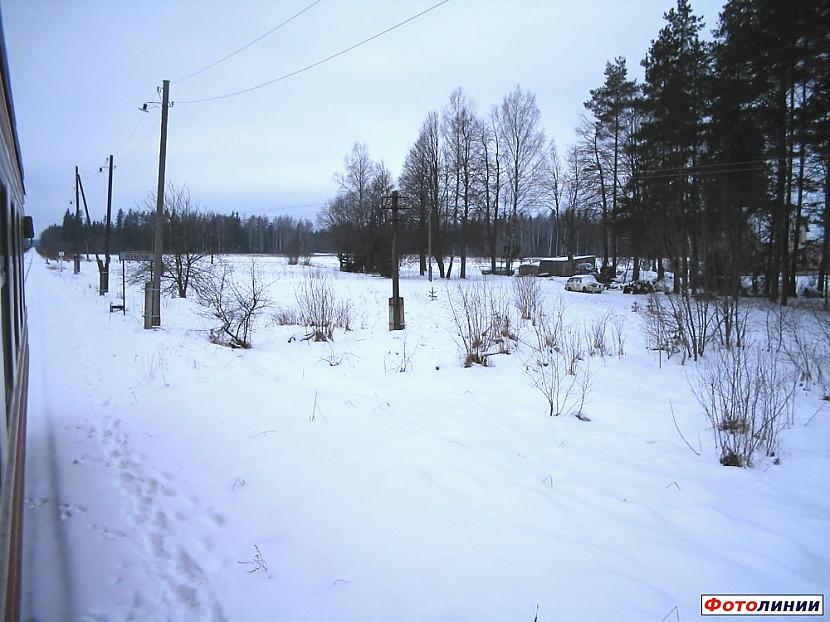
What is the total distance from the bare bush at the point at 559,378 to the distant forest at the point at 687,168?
285 cm

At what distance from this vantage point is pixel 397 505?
3.62 meters

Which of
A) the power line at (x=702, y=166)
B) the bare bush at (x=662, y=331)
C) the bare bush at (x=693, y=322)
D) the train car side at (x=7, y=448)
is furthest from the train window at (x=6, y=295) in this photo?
the power line at (x=702, y=166)

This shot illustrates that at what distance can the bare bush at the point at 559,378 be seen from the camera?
20.3ft

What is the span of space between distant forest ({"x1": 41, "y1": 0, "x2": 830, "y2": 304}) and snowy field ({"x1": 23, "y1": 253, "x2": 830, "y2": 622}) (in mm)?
5881

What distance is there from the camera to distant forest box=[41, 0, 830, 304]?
701 inches

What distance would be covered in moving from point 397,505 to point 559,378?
4.42 metres

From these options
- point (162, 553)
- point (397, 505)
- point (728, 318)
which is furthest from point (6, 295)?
point (728, 318)

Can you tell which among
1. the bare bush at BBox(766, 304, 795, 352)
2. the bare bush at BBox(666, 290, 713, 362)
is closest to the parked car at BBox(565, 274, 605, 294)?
the bare bush at BBox(766, 304, 795, 352)

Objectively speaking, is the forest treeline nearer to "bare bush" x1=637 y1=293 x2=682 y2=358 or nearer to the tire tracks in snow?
"bare bush" x1=637 y1=293 x2=682 y2=358

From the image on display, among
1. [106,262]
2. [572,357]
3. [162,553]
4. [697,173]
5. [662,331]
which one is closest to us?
[162,553]

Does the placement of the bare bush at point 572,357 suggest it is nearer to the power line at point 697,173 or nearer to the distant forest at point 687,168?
the distant forest at point 687,168

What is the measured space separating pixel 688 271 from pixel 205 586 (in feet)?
32.9

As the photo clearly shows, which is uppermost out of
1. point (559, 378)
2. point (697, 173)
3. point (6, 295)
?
point (697, 173)

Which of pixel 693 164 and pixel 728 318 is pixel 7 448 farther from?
pixel 693 164
